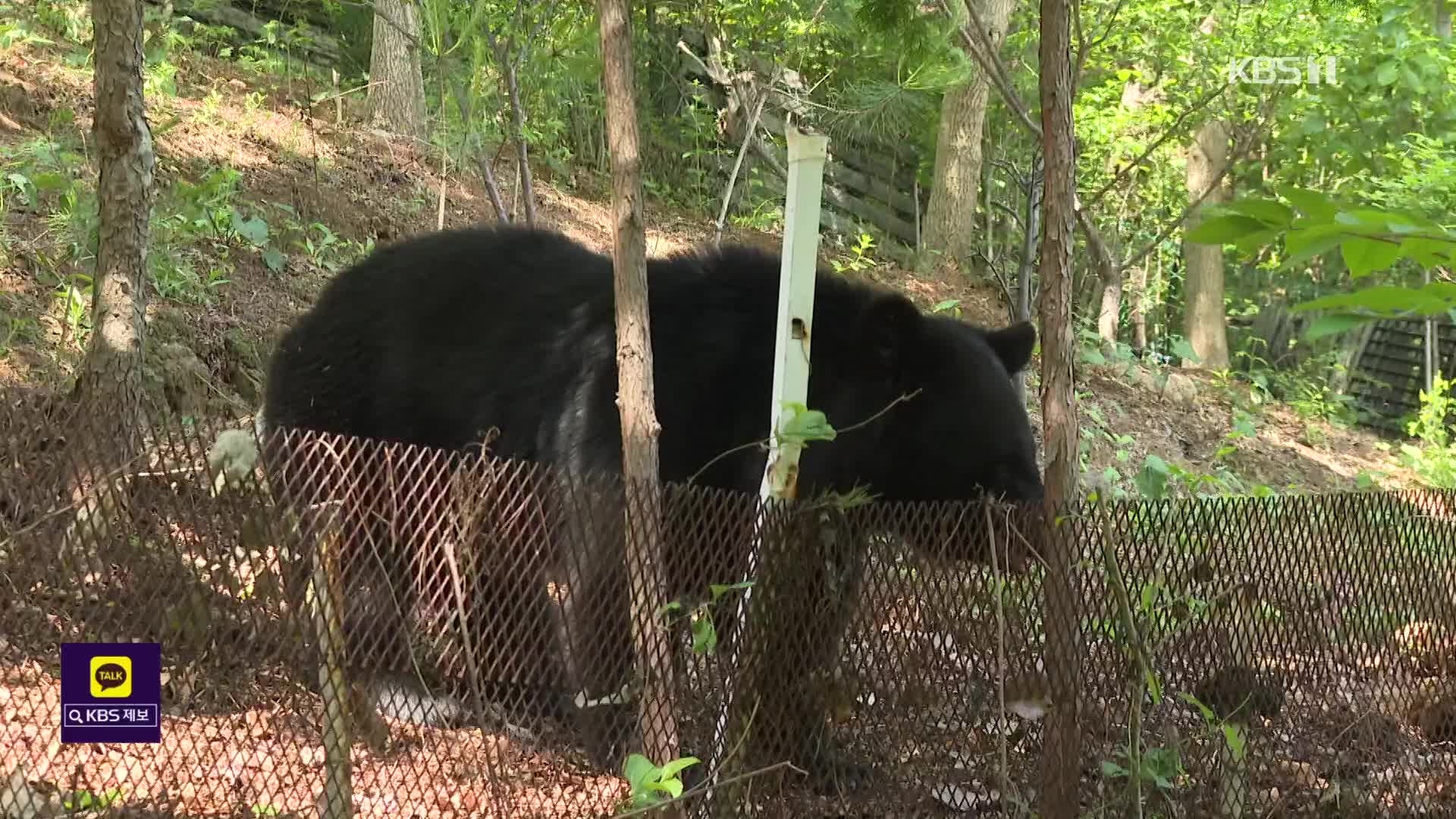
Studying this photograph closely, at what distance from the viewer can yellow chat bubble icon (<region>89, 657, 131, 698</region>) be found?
264cm

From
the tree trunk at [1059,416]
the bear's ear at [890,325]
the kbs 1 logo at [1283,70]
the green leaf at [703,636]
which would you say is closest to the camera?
the green leaf at [703,636]

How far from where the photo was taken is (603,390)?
4031 millimetres

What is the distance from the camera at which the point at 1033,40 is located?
470 inches

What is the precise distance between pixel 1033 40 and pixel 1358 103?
2.98 meters

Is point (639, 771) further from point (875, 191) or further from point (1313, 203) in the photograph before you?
point (875, 191)

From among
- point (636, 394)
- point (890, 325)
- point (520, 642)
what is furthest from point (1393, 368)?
point (520, 642)

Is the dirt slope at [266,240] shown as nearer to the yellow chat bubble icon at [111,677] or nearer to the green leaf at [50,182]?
the green leaf at [50,182]

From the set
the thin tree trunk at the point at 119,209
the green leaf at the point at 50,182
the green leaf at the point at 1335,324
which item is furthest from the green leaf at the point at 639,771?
the green leaf at the point at 50,182

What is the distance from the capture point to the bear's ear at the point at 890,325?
12.3 feet

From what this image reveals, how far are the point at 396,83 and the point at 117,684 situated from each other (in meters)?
9.04

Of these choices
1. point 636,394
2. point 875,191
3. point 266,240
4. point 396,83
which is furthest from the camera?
point 875,191

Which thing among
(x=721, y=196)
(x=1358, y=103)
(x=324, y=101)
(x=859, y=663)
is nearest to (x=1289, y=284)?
(x=1358, y=103)

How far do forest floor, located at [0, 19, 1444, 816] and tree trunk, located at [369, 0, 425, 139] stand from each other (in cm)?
32

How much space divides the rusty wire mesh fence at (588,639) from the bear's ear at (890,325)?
77cm
